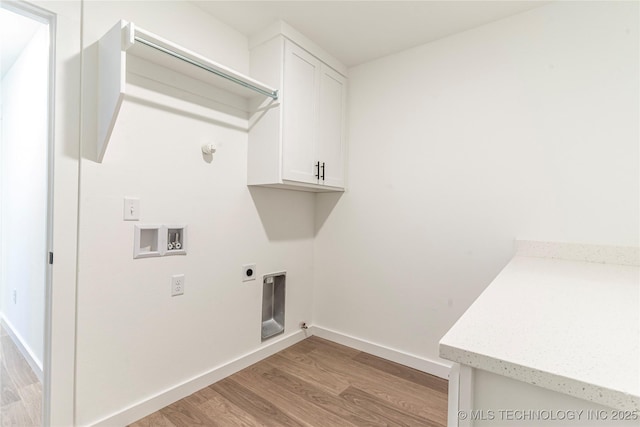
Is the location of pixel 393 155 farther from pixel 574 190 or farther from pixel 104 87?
pixel 104 87

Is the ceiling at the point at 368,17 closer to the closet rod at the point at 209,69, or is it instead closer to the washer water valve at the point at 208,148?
the closet rod at the point at 209,69

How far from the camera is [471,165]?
82.7 inches

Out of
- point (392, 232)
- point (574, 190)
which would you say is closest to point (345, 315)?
point (392, 232)

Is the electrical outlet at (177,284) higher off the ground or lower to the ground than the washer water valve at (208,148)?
lower

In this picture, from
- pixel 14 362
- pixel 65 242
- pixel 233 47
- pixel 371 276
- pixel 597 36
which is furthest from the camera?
pixel 371 276

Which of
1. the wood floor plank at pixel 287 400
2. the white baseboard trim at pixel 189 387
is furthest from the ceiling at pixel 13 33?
the wood floor plank at pixel 287 400

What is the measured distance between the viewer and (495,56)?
6.62 ft

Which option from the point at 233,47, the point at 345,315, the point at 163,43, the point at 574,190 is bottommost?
the point at 345,315

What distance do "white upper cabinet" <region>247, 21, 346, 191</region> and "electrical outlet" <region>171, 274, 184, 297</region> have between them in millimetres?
790

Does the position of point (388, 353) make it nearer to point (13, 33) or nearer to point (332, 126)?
point (332, 126)

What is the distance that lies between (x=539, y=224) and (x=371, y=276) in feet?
3.98

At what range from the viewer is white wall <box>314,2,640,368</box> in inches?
66.7

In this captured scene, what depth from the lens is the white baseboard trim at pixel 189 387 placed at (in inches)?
64.7

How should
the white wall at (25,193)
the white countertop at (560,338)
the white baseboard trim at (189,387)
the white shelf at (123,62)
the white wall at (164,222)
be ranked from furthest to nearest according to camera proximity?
the white wall at (25,193)
the white baseboard trim at (189,387)
the white wall at (164,222)
the white shelf at (123,62)
the white countertop at (560,338)
